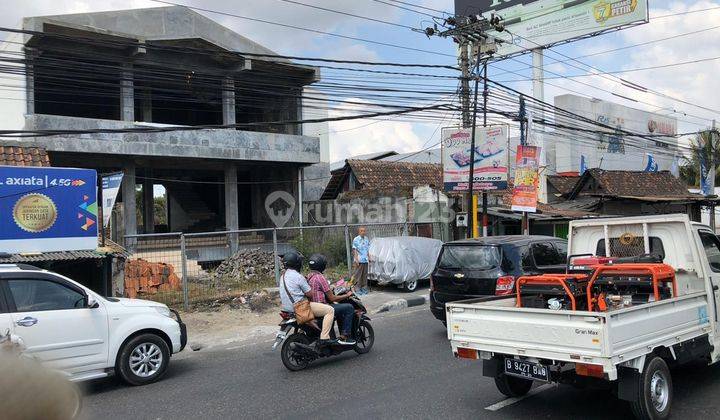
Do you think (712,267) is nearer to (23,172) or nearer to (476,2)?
(23,172)

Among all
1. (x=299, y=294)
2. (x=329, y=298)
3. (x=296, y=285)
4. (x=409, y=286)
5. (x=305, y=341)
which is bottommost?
(x=409, y=286)

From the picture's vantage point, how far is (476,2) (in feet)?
141

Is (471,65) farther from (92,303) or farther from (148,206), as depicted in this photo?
(148,206)

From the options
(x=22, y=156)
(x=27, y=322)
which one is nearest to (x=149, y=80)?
(x=22, y=156)

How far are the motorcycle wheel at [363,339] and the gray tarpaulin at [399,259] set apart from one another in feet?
23.1

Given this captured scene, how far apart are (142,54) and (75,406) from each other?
21788 millimetres

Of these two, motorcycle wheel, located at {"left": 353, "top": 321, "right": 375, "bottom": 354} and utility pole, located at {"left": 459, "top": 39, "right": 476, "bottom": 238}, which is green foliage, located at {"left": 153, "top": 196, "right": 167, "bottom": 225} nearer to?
utility pole, located at {"left": 459, "top": 39, "right": 476, "bottom": 238}

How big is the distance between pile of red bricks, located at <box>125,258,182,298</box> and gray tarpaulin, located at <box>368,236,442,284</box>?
17.3ft

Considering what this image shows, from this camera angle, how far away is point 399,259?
15.7m

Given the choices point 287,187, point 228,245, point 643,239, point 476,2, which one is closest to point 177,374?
point 643,239

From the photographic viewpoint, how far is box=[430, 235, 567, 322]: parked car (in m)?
9.01

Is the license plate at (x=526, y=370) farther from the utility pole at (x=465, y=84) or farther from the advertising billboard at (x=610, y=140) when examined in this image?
the advertising billboard at (x=610, y=140)

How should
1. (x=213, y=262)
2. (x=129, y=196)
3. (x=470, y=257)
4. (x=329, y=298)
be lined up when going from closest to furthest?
(x=329, y=298) → (x=470, y=257) → (x=213, y=262) → (x=129, y=196)

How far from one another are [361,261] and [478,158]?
200 inches
